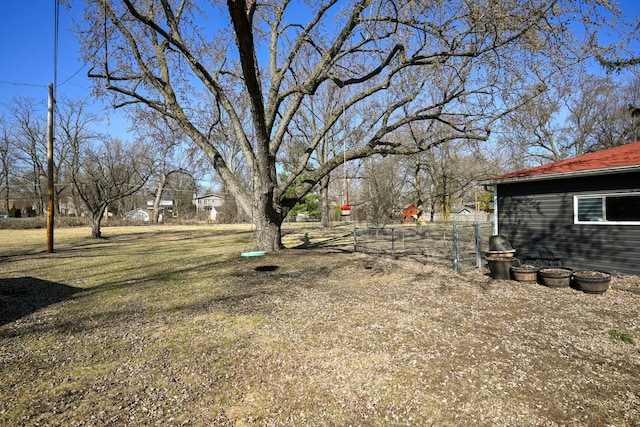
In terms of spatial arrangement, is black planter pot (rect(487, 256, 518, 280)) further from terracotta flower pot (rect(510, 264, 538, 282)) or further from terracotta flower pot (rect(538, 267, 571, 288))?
terracotta flower pot (rect(538, 267, 571, 288))

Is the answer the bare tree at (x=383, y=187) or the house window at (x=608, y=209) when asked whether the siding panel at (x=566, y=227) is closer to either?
the house window at (x=608, y=209)

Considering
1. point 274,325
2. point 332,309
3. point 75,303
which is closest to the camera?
point 274,325

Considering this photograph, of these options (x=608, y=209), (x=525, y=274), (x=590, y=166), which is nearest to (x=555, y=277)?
(x=525, y=274)

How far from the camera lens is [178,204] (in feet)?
180

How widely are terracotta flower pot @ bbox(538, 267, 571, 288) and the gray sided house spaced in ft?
5.55

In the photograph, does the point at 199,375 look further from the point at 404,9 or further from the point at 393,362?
the point at 404,9

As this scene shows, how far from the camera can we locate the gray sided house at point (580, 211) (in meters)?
7.75

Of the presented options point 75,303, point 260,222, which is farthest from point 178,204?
point 75,303

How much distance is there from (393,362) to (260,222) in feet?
26.5

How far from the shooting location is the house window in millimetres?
7699

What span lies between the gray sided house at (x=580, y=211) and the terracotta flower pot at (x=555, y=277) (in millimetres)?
1690

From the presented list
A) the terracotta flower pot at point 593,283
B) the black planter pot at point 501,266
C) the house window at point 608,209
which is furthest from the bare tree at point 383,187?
the terracotta flower pot at point 593,283

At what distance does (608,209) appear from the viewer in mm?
8062

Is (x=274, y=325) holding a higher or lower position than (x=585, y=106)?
lower
